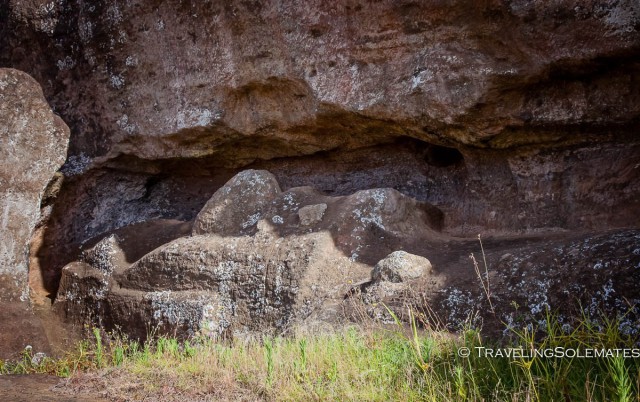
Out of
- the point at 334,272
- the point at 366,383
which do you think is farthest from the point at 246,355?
the point at 334,272

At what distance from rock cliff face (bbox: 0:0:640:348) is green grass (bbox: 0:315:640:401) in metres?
1.03

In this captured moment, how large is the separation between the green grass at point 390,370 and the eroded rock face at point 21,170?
7.08 ft

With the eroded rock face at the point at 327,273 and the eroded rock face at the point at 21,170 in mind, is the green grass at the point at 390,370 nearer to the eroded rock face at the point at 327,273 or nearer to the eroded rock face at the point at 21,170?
the eroded rock face at the point at 327,273

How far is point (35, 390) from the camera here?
5008 mm

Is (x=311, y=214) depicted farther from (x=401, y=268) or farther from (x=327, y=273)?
(x=401, y=268)

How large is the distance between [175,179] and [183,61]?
5.53ft

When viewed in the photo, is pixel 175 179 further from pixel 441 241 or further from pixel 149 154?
pixel 441 241

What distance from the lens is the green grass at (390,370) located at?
348cm

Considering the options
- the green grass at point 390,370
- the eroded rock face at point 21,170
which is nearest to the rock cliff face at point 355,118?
the eroded rock face at point 21,170

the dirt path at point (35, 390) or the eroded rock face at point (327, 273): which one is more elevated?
the eroded rock face at point (327, 273)

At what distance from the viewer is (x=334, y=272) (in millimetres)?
6586

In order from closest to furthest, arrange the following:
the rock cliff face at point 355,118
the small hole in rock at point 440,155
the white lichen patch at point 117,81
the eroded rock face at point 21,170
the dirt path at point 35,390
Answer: the dirt path at point 35,390
the rock cliff face at point 355,118
the eroded rock face at point 21,170
the small hole in rock at point 440,155
the white lichen patch at point 117,81

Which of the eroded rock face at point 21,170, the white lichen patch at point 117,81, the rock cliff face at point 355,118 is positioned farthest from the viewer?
the white lichen patch at point 117,81

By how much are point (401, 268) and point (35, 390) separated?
2.74 metres
